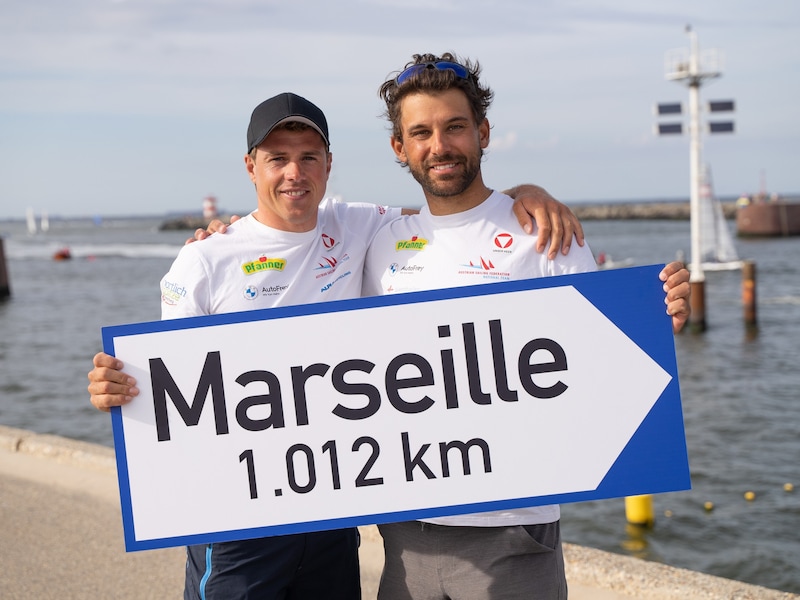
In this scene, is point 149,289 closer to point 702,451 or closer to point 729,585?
point 702,451

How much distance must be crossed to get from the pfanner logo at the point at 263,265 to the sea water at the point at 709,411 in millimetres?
1240

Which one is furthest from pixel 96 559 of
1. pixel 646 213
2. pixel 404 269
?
pixel 646 213

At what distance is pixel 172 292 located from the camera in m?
3.03

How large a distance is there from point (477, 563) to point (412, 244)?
1.23 m

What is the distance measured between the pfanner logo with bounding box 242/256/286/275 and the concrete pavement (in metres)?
2.29

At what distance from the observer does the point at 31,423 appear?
551 inches

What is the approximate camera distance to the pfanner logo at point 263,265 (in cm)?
309

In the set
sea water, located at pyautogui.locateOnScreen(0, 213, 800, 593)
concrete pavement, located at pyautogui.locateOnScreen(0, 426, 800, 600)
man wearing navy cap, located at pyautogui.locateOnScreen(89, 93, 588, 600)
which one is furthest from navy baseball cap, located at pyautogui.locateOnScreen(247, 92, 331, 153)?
concrete pavement, located at pyautogui.locateOnScreen(0, 426, 800, 600)

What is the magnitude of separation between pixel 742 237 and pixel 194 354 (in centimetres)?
7317

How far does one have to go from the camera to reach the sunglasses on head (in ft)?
9.65

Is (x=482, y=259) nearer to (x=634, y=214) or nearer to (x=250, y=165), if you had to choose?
(x=250, y=165)

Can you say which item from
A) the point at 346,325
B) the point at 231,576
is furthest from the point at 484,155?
the point at 231,576

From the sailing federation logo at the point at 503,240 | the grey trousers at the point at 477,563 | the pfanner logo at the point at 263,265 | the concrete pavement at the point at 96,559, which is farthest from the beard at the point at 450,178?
the concrete pavement at the point at 96,559

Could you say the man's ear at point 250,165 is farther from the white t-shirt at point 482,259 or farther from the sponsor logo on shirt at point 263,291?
the white t-shirt at point 482,259
